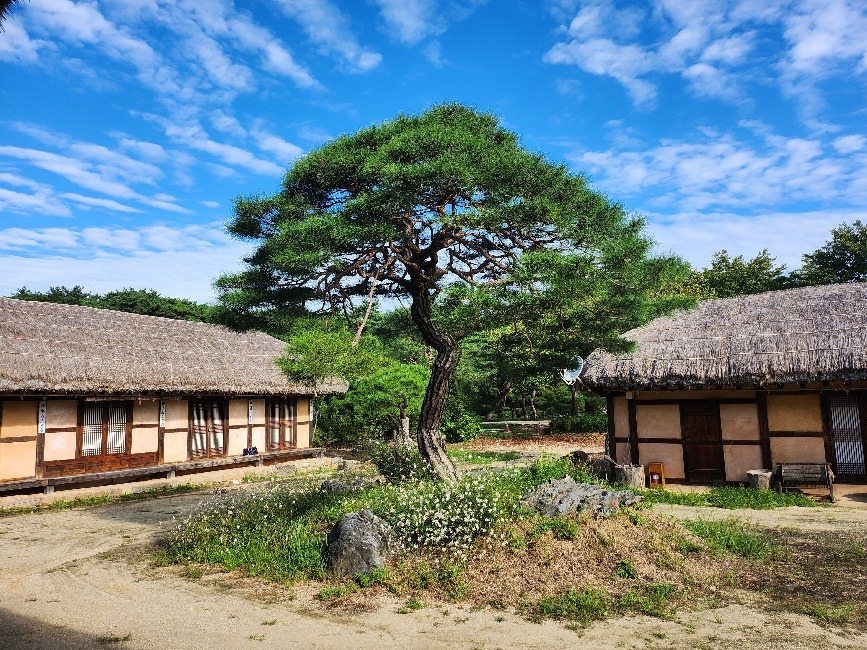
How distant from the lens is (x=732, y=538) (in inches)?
329

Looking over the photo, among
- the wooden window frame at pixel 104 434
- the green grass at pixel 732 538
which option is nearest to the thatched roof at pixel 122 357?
the wooden window frame at pixel 104 434

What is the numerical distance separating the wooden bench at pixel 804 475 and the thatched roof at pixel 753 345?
5.96 ft

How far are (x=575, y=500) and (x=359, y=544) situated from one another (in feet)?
10.4

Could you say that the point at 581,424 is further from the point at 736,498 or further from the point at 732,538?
the point at 732,538

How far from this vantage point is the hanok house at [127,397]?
14086 millimetres

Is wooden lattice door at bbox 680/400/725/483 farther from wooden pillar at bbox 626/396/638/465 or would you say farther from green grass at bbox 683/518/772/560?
green grass at bbox 683/518/772/560

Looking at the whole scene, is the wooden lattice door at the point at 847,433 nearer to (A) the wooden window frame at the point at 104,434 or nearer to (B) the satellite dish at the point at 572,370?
(B) the satellite dish at the point at 572,370

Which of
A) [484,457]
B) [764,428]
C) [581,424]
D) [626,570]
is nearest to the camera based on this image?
[626,570]

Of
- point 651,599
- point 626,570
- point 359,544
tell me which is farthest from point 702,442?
point 359,544

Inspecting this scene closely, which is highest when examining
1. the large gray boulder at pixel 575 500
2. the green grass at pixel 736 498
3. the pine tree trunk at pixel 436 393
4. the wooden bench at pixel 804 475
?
the pine tree trunk at pixel 436 393

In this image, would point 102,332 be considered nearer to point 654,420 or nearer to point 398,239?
point 398,239

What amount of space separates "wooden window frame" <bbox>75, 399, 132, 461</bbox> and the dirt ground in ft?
25.0

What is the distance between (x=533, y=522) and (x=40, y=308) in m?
16.0

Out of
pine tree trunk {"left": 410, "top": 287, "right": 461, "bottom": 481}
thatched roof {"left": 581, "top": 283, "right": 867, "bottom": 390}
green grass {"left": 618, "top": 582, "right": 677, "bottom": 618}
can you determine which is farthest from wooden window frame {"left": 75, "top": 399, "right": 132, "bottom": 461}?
A: green grass {"left": 618, "top": 582, "right": 677, "bottom": 618}
